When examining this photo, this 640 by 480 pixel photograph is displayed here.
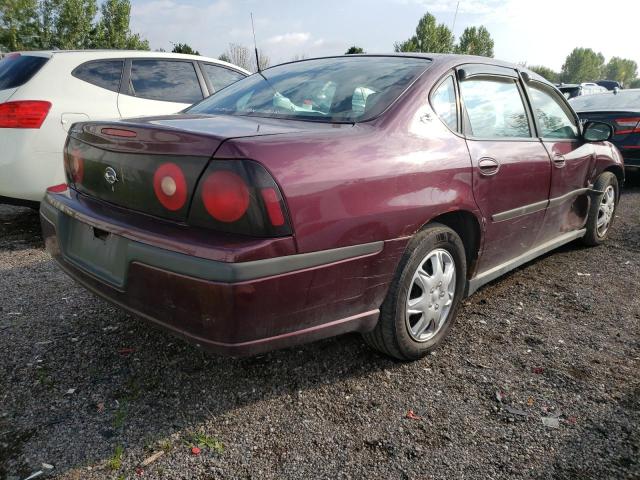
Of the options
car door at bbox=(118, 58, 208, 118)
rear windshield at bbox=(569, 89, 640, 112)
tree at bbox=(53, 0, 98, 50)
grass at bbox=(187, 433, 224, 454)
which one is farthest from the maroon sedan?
tree at bbox=(53, 0, 98, 50)

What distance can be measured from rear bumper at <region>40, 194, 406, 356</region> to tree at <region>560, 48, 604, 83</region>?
126657mm

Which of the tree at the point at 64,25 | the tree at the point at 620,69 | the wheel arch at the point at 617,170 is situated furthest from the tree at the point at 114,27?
the tree at the point at 620,69

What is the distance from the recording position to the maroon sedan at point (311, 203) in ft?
5.52

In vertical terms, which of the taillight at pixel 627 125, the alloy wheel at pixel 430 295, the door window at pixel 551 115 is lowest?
the alloy wheel at pixel 430 295

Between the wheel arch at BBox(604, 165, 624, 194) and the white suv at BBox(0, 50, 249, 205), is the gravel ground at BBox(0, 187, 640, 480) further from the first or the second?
the wheel arch at BBox(604, 165, 624, 194)

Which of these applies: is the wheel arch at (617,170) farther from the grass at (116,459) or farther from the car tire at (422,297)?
the grass at (116,459)

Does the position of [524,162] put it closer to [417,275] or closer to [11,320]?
[417,275]

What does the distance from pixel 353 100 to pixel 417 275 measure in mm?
876

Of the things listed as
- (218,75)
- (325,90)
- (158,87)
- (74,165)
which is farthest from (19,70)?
(325,90)

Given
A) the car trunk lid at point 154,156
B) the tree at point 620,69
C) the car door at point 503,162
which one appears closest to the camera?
the car trunk lid at point 154,156

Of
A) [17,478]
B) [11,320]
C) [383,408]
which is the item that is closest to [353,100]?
[383,408]

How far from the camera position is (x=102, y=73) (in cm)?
443

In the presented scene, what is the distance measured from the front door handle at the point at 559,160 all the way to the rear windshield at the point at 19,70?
4.04 metres

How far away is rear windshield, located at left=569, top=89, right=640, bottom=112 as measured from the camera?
23.4 feet
